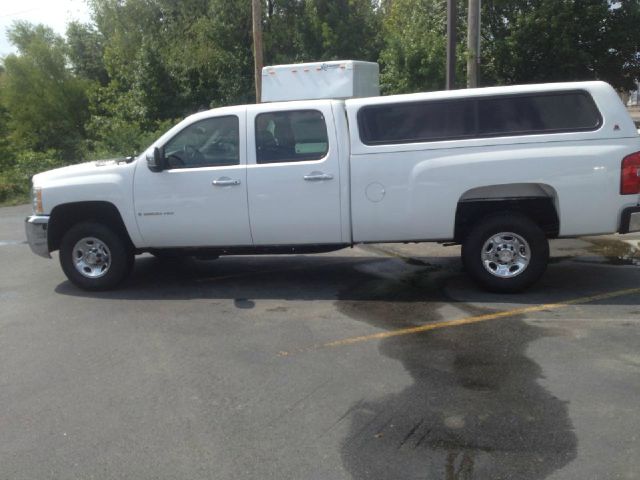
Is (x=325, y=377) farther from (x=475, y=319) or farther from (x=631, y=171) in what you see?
(x=631, y=171)

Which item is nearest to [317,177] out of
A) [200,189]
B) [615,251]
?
[200,189]

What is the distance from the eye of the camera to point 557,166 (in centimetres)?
692

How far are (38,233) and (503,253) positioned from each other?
198 inches

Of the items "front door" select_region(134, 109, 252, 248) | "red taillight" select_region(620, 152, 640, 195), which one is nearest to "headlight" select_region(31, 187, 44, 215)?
"front door" select_region(134, 109, 252, 248)

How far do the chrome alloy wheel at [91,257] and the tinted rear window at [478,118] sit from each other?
10.4ft

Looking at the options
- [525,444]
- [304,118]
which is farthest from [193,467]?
[304,118]

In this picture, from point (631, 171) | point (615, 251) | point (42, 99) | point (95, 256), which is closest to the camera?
point (631, 171)

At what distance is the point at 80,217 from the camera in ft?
26.8

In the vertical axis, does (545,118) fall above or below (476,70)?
below

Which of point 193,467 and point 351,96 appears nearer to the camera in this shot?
point 193,467

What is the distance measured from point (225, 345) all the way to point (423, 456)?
101 inches

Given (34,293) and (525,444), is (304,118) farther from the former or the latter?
(525,444)

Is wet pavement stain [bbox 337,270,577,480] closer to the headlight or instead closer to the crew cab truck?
the crew cab truck

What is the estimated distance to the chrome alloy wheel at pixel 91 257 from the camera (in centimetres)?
808
